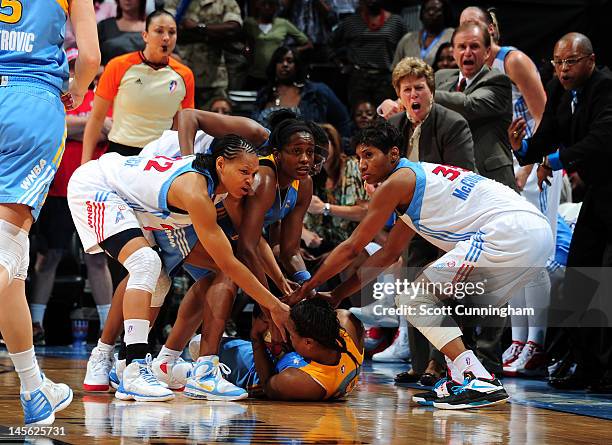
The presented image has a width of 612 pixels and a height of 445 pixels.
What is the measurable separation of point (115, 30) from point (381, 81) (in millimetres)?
2314

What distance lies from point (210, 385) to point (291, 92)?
4066mm

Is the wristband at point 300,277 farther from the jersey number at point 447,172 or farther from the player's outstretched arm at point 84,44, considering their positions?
the player's outstretched arm at point 84,44

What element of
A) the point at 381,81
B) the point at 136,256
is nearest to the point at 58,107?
the point at 136,256

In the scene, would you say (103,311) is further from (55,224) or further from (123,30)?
(123,30)

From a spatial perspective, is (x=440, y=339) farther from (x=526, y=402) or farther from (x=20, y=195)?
(x=20, y=195)

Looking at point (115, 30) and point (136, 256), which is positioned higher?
point (115, 30)

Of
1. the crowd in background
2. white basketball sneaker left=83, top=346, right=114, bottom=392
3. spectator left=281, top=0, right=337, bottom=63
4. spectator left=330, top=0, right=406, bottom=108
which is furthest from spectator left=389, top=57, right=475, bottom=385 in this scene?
spectator left=281, top=0, right=337, bottom=63

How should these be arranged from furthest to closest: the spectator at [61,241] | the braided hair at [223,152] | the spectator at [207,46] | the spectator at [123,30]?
the spectator at [207,46] → the spectator at [123,30] → the spectator at [61,241] → the braided hair at [223,152]

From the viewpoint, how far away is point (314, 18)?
9180 millimetres

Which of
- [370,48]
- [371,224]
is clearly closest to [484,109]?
[371,224]

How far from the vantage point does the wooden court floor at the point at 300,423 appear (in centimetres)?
341

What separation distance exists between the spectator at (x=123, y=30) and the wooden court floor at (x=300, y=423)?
3557mm

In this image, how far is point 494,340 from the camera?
5730 millimetres

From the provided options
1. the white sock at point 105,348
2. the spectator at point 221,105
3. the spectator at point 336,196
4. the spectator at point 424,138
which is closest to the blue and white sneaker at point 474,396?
the spectator at point 424,138
